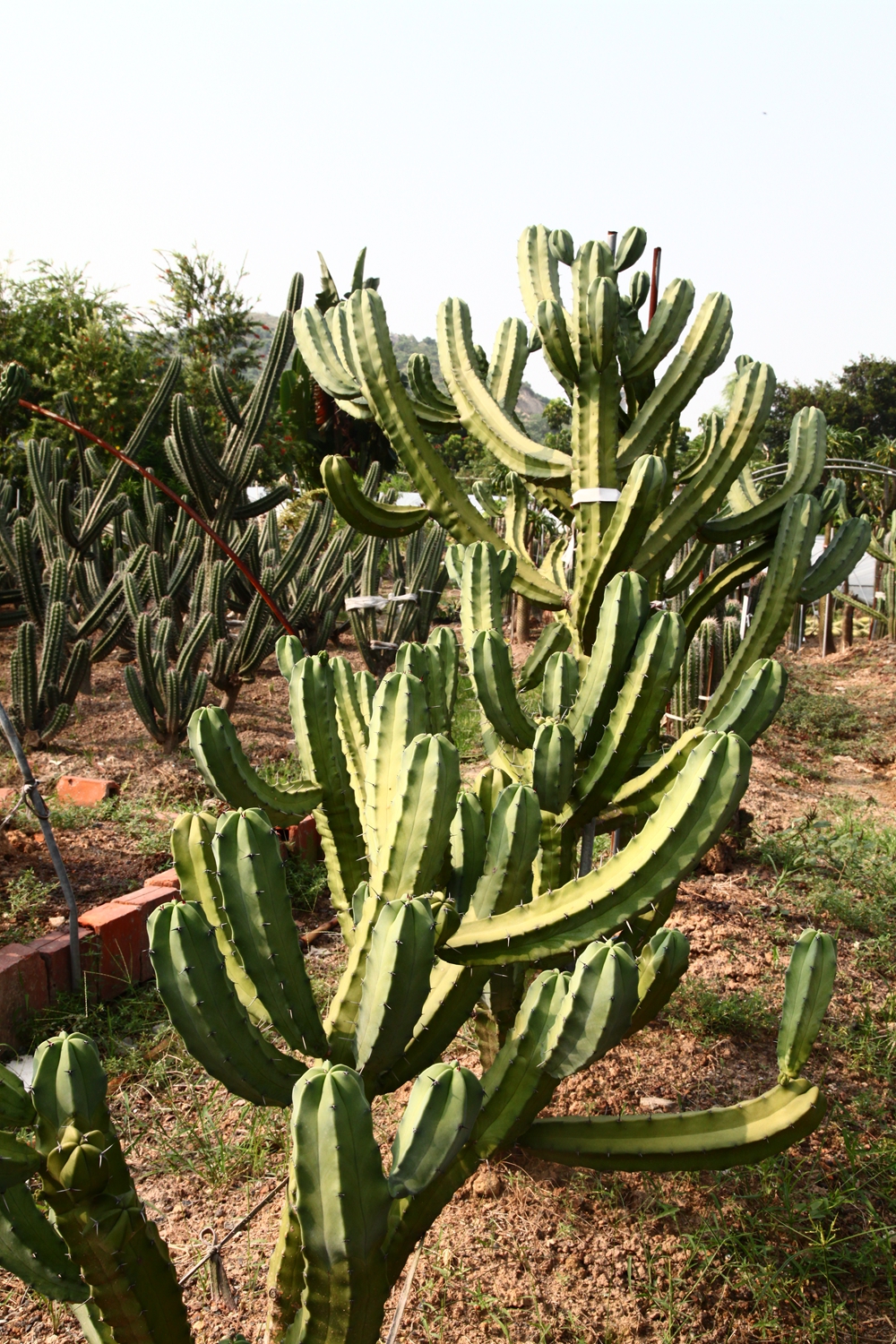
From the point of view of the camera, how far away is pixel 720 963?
3.38m

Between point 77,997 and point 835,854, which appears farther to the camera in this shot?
point 835,854

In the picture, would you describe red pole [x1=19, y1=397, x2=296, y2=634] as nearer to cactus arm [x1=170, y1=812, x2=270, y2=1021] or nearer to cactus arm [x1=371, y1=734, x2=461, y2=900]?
cactus arm [x1=170, y1=812, x2=270, y2=1021]

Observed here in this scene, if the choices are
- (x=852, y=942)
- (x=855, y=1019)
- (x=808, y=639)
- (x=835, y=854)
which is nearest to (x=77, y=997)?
(x=855, y=1019)

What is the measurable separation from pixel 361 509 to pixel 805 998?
6.23 feet

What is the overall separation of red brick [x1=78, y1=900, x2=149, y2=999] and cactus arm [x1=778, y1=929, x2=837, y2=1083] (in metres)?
2.09

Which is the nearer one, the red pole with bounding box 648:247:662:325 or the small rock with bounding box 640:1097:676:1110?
the small rock with bounding box 640:1097:676:1110

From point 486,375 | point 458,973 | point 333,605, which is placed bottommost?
point 458,973

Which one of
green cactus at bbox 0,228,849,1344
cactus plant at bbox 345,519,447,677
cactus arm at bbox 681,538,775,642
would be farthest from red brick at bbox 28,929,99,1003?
cactus plant at bbox 345,519,447,677

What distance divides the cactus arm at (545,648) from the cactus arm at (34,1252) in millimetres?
2173

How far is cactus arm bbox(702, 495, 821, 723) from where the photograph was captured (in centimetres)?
283

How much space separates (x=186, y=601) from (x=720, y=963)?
4683 millimetres

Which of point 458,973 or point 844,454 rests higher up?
point 844,454

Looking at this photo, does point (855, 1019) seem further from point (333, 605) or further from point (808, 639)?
point (808, 639)

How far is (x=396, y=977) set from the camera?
1462 mm
